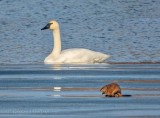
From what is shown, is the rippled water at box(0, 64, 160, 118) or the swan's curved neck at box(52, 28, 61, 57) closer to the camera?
the rippled water at box(0, 64, 160, 118)

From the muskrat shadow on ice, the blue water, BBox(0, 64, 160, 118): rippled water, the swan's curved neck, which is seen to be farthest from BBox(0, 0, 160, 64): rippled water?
the muskrat shadow on ice

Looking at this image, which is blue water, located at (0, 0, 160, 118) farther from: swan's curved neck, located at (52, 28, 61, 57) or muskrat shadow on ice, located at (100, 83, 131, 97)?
swan's curved neck, located at (52, 28, 61, 57)

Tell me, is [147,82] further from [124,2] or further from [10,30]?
[124,2]

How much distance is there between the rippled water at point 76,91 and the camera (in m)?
12.4

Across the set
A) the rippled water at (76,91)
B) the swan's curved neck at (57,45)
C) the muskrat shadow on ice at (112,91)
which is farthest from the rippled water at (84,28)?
the muskrat shadow on ice at (112,91)

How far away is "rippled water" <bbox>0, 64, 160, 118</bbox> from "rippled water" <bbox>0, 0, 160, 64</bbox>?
9.28 feet

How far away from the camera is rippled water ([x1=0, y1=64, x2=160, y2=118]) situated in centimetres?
1244

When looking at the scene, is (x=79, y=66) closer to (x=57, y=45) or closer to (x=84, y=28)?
(x=57, y=45)

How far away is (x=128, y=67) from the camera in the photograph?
66.3ft

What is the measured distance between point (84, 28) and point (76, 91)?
47.9 feet

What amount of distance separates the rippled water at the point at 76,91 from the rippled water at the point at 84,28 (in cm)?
283

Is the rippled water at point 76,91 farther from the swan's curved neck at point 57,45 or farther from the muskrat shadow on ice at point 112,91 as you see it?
the swan's curved neck at point 57,45

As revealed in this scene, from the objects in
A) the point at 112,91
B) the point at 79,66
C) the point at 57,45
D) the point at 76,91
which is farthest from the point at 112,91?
the point at 57,45

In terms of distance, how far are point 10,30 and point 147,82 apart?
1306 cm
